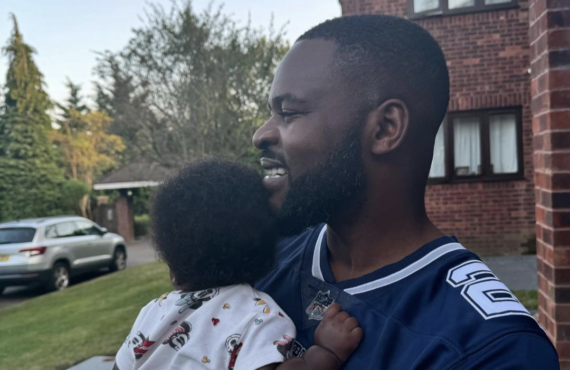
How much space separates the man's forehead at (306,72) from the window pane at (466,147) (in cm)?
972

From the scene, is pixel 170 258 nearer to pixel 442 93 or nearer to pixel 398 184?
pixel 398 184

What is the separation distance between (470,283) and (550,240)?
5.08 ft

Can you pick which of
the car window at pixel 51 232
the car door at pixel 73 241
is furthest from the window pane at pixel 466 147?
the car window at pixel 51 232

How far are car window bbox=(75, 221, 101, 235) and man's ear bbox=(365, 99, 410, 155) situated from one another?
1273 centimetres

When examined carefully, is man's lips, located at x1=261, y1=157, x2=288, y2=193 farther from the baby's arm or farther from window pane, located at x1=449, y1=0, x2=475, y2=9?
window pane, located at x1=449, y1=0, x2=475, y2=9

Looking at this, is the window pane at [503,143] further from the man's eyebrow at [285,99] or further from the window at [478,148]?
the man's eyebrow at [285,99]

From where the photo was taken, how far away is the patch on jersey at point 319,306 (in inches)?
54.5

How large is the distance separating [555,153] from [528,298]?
4.97 meters

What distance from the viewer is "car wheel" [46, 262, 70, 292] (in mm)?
11133

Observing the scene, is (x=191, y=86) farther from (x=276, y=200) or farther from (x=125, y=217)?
(x=125, y=217)

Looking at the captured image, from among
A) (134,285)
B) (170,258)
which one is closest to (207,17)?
(134,285)

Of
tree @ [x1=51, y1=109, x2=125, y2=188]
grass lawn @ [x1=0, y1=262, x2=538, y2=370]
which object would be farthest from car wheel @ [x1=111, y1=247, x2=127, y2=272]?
tree @ [x1=51, y1=109, x2=125, y2=188]

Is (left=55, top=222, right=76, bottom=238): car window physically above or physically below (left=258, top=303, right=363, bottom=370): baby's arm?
below

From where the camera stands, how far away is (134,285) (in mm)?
10555
